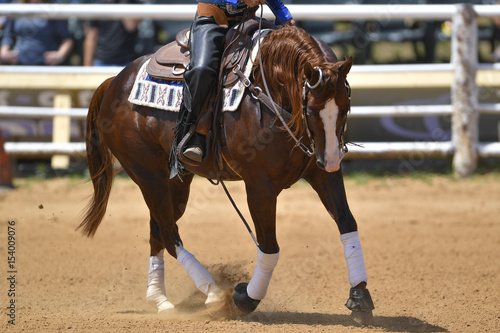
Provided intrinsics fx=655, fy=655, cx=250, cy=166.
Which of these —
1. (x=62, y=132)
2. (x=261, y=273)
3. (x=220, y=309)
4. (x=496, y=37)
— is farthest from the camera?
(x=496, y=37)

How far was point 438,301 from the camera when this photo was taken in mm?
4926

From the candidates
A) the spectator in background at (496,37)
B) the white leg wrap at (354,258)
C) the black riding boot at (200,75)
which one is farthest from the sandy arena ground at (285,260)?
the spectator in background at (496,37)

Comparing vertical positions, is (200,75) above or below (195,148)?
above

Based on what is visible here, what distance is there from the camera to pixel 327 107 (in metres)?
3.81

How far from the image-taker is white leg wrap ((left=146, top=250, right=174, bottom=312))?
509 centimetres

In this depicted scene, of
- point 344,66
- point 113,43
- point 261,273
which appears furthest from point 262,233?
point 113,43

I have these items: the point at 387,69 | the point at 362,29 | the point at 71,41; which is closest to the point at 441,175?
the point at 387,69

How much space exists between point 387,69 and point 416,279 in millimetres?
4355

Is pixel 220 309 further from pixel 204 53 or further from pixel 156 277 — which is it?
pixel 204 53

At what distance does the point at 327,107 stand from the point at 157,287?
7.23 ft

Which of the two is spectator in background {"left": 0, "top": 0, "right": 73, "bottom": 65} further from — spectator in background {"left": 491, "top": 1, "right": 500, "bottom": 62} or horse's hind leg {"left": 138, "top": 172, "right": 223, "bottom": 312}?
spectator in background {"left": 491, "top": 1, "right": 500, "bottom": 62}

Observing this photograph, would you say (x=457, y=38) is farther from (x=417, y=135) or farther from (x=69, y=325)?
(x=69, y=325)

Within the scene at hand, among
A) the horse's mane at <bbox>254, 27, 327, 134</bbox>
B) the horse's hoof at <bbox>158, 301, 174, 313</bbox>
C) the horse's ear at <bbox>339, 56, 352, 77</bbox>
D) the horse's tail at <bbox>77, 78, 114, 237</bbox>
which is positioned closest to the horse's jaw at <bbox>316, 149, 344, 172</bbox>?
the horse's mane at <bbox>254, 27, 327, 134</bbox>

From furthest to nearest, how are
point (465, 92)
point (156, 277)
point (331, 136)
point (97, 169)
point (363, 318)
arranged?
point (465, 92)
point (97, 169)
point (156, 277)
point (363, 318)
point (331, 136)
